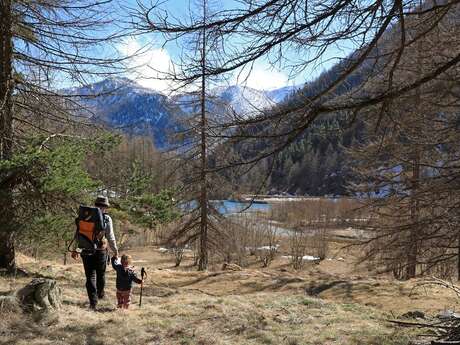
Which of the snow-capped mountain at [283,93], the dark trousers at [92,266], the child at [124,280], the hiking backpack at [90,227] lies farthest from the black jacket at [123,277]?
the snow-capped mountain at [283,93]

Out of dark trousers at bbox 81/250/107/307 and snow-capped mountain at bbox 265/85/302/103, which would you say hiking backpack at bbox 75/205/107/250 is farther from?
snow-capped mountain at bbox 265/85/302/103

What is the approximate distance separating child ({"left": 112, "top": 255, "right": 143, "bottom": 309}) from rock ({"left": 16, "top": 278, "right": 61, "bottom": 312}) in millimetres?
905

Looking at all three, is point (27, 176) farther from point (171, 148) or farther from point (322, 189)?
point (322, 189)

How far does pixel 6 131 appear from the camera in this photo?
342 inches

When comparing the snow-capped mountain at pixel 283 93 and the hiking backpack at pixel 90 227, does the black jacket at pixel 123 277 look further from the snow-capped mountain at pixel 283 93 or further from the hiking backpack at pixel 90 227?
the snow-capped mountain at pixel 283 93

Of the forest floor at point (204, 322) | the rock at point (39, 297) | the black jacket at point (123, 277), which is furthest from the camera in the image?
the black jacket at point (123, 277)

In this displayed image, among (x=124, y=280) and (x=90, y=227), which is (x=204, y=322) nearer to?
(x=124, y=280)

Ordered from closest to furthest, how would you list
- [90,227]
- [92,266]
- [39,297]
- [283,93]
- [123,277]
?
[283,93] < [39,297] < [90,227] < [92,266] < [123,277]

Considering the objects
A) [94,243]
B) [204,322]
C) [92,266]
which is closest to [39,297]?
[92,266]

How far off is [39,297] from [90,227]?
1.09 meters

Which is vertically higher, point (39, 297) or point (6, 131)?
point (6, 131)

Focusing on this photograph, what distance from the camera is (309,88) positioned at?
12.9ft

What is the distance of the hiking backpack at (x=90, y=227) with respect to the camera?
6.24 metres

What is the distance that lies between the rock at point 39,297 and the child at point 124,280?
0.90 m
